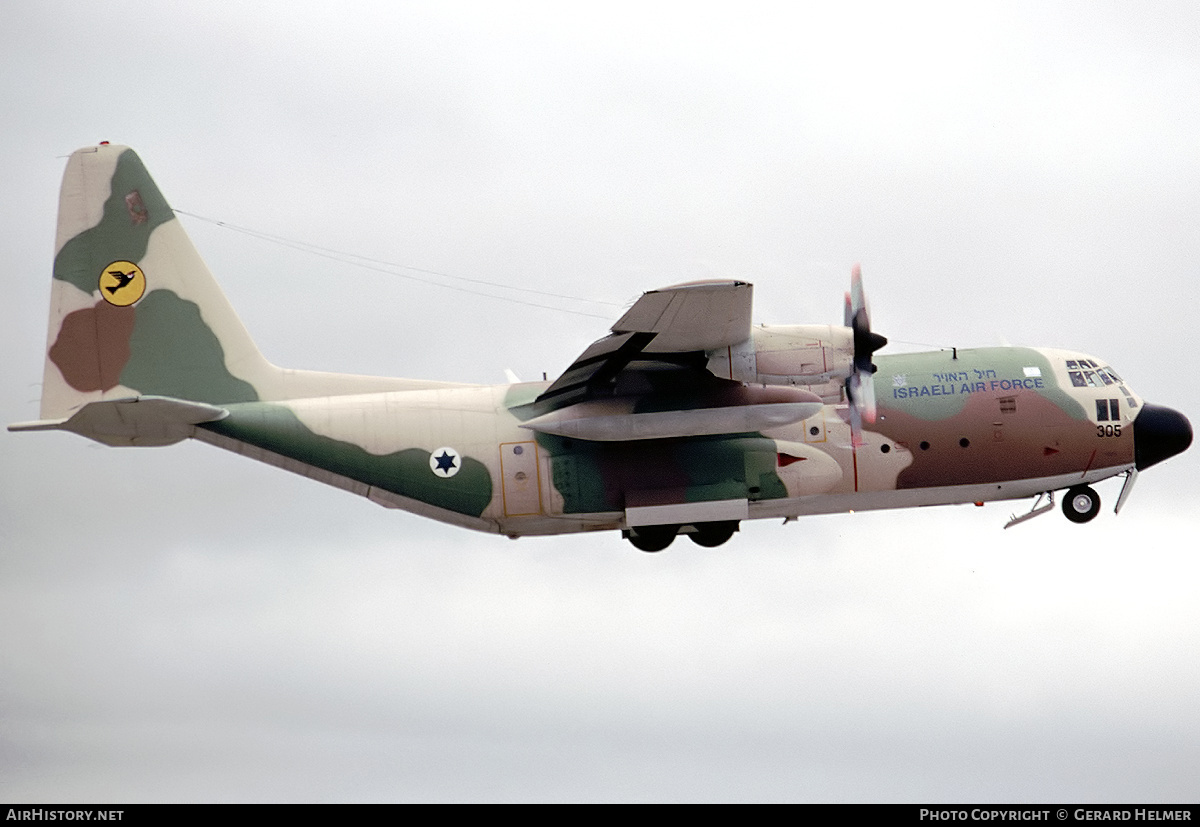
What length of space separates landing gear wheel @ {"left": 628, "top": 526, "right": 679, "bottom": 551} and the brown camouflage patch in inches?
356

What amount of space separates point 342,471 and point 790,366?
7.49 metres

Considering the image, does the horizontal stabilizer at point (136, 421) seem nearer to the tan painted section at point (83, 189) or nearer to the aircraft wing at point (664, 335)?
the tan painted section at point (83, 189)

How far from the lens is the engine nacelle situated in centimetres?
2642

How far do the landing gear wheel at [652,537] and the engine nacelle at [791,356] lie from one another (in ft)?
11.3

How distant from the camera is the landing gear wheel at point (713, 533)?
28931 mm

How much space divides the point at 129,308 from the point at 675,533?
996cm

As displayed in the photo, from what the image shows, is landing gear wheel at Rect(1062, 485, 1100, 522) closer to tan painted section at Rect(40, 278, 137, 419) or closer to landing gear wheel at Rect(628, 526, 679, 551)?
landing gear wheel at Rect(628, 526, 679, 551)

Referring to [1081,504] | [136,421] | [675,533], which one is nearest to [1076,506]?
[1081,504]

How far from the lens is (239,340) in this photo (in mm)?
29141

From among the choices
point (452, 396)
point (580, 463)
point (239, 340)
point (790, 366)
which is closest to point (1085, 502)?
point (790, 366)

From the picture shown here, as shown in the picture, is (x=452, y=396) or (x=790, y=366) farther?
(x=452, y=396)

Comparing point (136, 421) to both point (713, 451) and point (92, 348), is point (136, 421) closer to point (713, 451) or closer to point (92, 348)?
point (92, 348)

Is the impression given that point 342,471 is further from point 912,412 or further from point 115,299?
point 912,412

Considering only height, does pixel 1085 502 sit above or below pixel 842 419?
below
